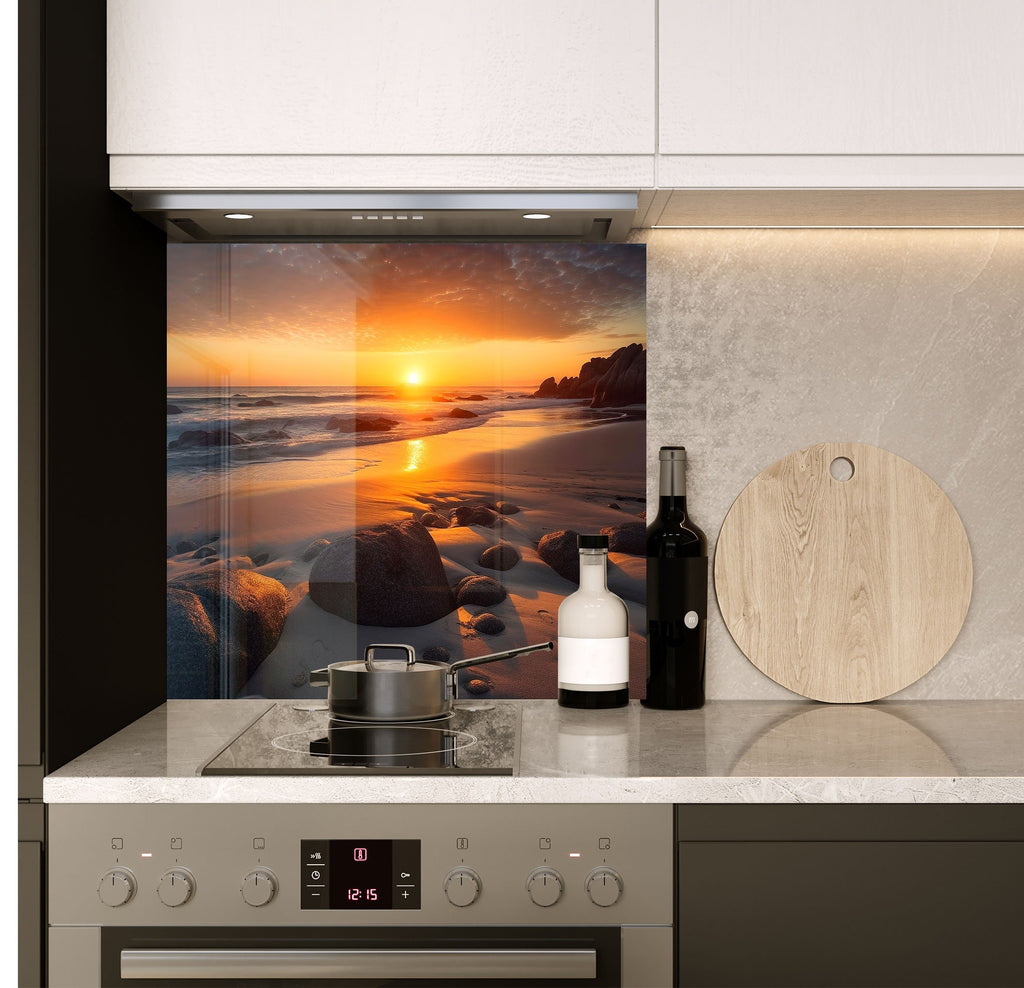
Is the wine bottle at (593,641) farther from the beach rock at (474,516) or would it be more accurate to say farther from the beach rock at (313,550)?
the beach rock at (313,550)

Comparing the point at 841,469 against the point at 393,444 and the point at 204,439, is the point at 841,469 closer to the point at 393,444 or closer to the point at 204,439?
the point at 393,444

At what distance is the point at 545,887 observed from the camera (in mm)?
1312

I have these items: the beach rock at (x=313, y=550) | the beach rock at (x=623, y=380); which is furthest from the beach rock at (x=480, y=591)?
the beach rock at (x=623, y=380)

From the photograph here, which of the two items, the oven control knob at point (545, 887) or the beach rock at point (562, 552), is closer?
the oven control knob at point (545, 887)

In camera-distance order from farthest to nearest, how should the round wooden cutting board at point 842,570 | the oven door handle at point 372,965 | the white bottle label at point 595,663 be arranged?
1. the round wooden cutting board at point 842,570
2. the white bottle label at point 595,663
3. the oven door handle at point 372,965

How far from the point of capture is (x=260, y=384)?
193 centimetres

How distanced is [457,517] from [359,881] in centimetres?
76

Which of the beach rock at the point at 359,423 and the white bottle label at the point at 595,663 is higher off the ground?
the beach rock at the point at 359,423

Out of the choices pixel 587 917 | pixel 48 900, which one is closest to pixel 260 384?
pixel 48 900

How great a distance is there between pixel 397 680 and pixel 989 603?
3.58ft

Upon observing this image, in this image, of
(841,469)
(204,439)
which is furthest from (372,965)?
(841,469)

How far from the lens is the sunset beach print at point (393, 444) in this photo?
1922mm

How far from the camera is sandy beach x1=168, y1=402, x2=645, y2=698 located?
1921mm

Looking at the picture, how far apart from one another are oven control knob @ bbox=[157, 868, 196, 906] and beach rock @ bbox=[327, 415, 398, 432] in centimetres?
86
